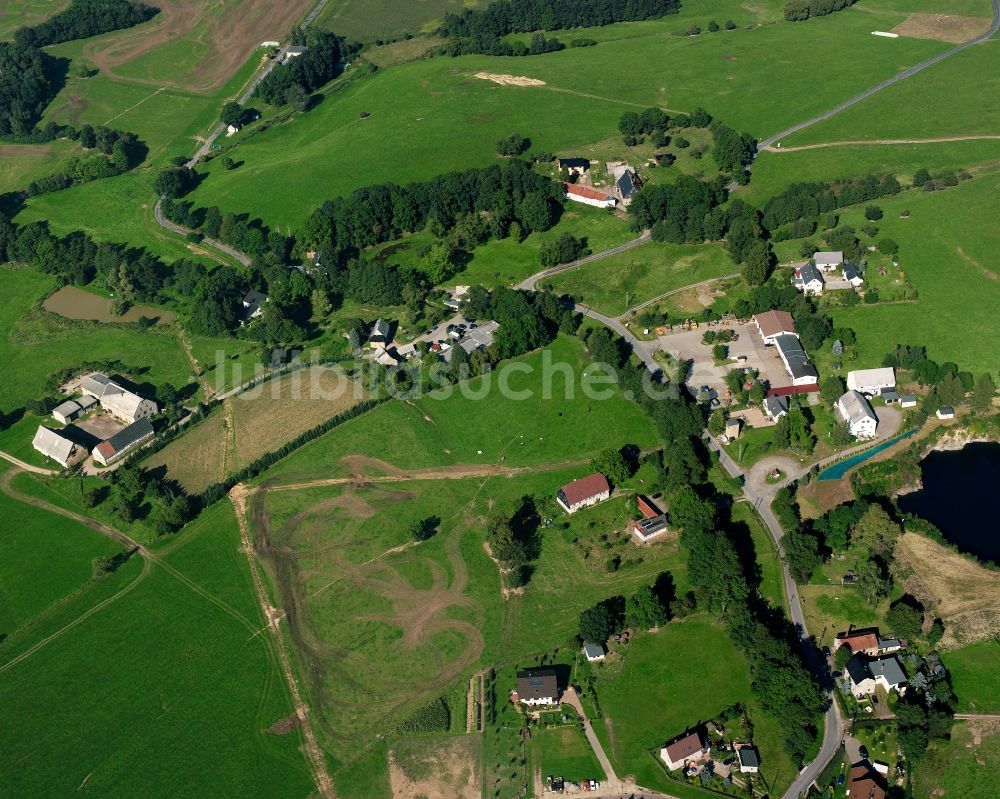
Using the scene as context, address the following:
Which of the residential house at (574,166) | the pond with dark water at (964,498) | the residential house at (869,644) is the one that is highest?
the residential house at (574,166)

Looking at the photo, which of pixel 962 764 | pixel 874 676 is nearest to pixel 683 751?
pixel 874 676

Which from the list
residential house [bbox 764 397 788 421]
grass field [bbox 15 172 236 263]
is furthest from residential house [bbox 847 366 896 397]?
grass field [bbox 15 172 236 263]

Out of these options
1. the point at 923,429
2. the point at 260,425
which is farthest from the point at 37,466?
the point at 923,429

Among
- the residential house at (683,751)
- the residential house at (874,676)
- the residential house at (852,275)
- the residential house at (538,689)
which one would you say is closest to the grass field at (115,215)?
the residential house at (538,689)

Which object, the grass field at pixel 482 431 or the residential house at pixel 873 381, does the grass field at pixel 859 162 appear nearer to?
the residential house at pixel 873 381

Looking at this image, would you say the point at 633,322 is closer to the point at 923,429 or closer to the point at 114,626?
the point at 923,429

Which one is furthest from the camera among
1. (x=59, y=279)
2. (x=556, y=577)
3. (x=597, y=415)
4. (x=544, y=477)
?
(x=59, y=279)
